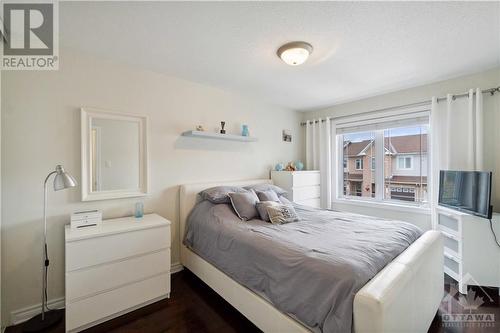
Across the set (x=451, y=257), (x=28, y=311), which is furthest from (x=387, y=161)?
(x=28, y=311)

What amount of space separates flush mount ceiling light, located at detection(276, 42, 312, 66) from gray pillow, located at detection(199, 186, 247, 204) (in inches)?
61.7

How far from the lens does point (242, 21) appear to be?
5.52ft

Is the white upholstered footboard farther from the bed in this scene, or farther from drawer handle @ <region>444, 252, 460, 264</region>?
drawer handle @ <region>444, 252, 460, 264</region>

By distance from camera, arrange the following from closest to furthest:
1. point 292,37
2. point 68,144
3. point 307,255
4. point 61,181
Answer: point 307,255 → point 61,181 → point 292,37 → point 68,144

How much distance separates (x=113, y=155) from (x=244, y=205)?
4.84ft

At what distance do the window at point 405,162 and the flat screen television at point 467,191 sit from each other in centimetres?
55

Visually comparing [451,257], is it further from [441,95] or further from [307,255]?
[307,255]

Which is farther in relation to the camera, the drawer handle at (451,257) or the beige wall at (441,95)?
the beige wall at (441,95)

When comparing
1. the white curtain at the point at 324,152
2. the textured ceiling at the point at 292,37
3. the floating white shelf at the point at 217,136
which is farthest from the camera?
the white curtain at the point at 324,152

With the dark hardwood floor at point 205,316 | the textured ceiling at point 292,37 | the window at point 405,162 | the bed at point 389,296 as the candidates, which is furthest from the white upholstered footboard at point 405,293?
the textured ceiling at point 292,37

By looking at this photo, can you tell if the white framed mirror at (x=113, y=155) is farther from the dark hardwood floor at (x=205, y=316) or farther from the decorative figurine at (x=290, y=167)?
the decorative figurine at (x=290, y=167)

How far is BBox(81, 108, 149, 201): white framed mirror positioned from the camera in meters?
2.17

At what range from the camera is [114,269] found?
6.23ft

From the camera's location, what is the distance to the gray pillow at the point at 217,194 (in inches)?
103
